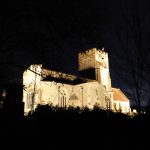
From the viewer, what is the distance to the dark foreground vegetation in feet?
20.7

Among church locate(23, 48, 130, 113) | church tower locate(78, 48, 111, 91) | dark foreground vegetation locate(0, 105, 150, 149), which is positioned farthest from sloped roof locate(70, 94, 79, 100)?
dark foreground vegetation locate(0, 105, 150, 149)

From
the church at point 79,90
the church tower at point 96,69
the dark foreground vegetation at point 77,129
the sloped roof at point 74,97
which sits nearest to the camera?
the dark foreground vegetation at point 77,129

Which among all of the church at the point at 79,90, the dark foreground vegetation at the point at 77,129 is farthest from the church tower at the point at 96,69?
the dark foreground vegetation at the point at 77,129

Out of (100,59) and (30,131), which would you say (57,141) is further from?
(100,59)

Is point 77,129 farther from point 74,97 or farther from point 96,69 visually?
point 96,69

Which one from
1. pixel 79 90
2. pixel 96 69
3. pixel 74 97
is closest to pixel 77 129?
pixel 74 97

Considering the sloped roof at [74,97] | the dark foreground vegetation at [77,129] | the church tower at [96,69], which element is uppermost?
the church tower at [96,69]

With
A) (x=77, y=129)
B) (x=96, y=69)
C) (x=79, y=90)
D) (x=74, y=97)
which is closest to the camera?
(x=77, y=129)

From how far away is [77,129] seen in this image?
6.66 metres

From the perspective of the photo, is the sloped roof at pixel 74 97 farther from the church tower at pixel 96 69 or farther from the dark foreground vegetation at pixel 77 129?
the dark foreground vegetation at pixel 77 129

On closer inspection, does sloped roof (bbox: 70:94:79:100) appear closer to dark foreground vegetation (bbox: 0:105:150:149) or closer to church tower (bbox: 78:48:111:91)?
church tower (bbox: 78:48:111:91)

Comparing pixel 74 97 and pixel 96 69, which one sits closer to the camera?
pixel 74 97

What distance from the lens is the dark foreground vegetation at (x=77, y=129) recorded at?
249 inches

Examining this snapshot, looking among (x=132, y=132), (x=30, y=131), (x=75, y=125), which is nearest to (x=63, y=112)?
(x=75, y=125)
